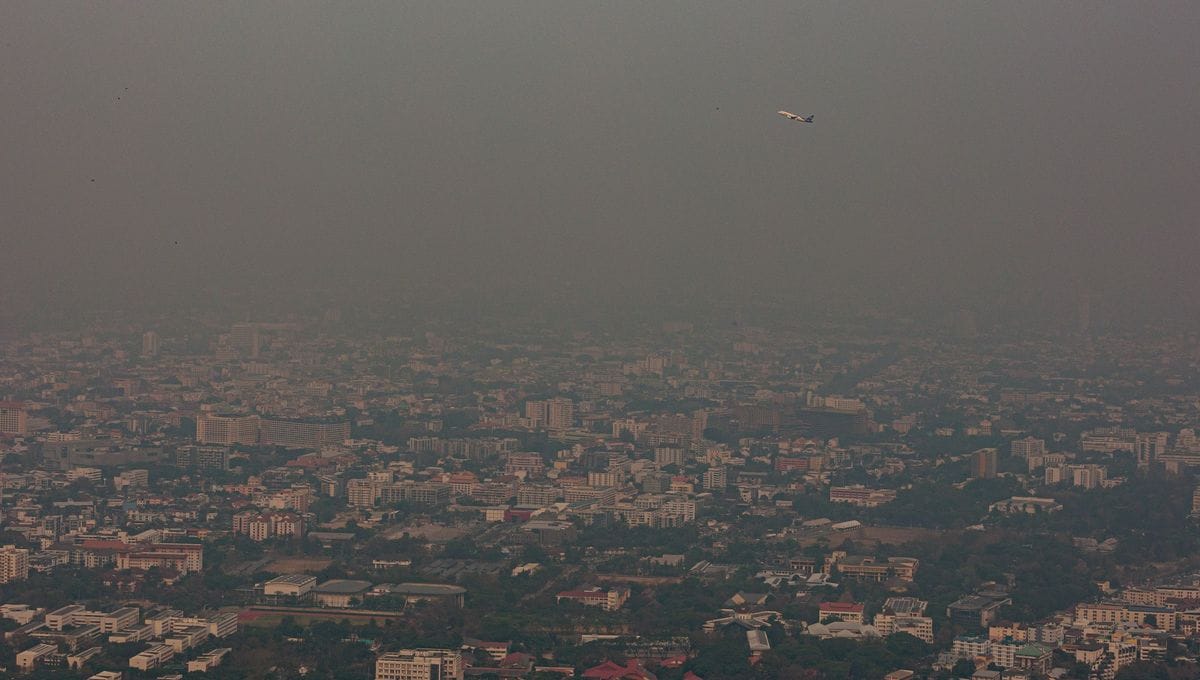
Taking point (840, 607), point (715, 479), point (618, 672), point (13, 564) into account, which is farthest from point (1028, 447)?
point (13, 564)

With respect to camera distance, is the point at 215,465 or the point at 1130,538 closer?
the point at 1130,538

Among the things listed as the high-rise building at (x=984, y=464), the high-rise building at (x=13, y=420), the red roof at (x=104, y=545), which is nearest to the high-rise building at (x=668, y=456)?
the high-rise building at (x=984, y=464)

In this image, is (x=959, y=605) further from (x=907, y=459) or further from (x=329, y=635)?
(x=907, y=459)

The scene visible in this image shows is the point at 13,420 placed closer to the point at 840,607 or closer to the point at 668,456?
the point at 668,456

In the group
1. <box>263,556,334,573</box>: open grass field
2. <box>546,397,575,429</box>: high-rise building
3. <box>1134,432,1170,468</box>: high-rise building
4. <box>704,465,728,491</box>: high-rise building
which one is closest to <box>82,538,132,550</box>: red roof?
<box>263,556,334,573</box>: open grass field

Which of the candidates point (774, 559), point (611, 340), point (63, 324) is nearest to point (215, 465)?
point (63, 324)

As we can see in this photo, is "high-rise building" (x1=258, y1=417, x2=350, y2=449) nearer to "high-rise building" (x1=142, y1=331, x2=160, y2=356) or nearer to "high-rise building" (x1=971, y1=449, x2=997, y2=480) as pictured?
"high-rise building" (x1=142, y1=331, x2=160, y2=356)
